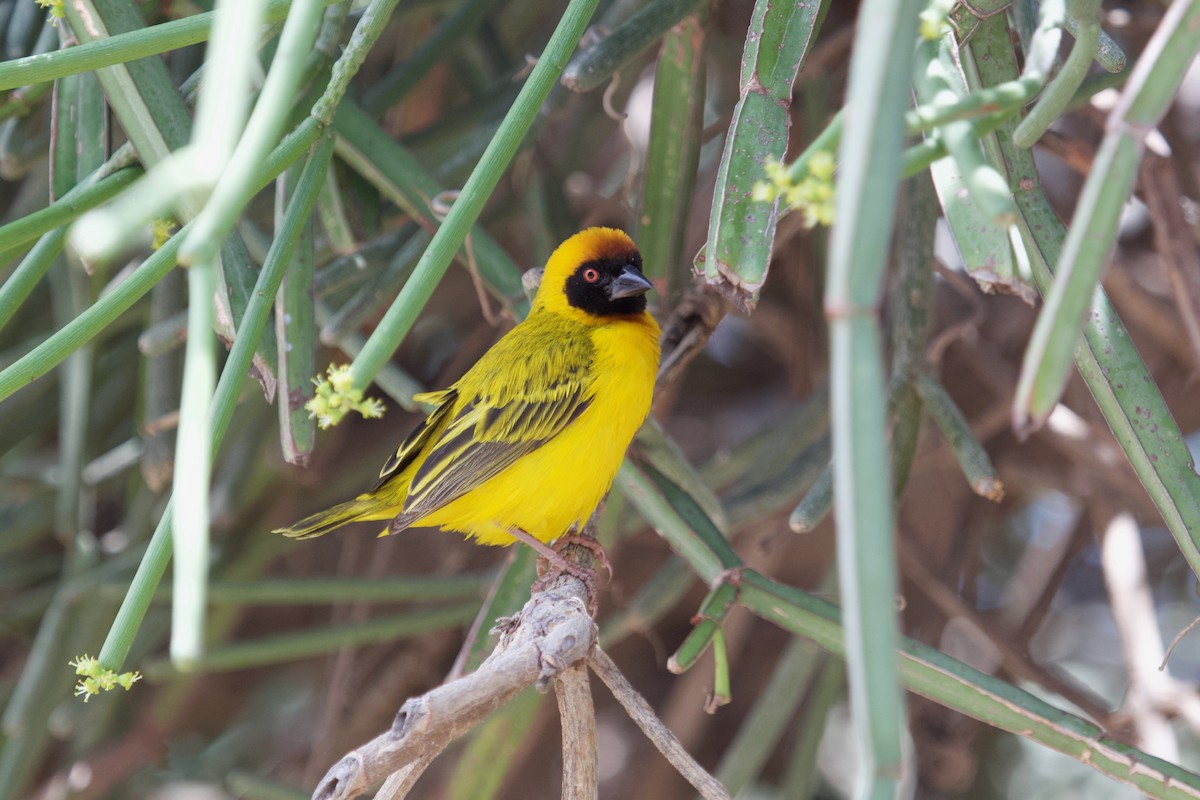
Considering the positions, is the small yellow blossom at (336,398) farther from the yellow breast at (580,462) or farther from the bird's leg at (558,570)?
the yellow breast at (580,462)

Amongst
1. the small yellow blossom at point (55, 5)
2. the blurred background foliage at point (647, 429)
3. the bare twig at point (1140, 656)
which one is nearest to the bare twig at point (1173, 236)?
the blurred background foliage at point (647, 429)

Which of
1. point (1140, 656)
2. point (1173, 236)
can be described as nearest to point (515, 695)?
point (1173, 236)

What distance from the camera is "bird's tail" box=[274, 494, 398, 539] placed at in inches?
104

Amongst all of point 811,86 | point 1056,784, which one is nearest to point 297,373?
point 811,86

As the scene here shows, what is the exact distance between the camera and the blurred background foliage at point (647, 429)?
1.76m

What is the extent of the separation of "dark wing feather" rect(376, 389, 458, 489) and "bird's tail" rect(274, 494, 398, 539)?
0.05 m

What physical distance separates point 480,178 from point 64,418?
1.87 meters

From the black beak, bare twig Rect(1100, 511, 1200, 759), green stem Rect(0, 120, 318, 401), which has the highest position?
green stem Rect(0, 120, 318, 401)

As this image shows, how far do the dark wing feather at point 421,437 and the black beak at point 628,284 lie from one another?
1.49 feet

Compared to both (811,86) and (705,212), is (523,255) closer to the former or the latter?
(705,212)

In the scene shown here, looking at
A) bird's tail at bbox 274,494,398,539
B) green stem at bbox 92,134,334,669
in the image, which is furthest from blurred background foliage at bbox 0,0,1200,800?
bird's tail at bbox 274,494,398,539

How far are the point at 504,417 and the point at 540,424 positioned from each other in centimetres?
8

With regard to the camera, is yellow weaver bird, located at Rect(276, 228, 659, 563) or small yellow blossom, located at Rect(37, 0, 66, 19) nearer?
small yellow blossom, located at Rect(37, 0, 66, 19)

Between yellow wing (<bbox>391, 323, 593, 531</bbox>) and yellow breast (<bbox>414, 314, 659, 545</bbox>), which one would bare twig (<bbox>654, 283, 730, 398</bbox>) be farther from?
yellow wing (<bbox>391, 323, 593, 531</bbox>)
